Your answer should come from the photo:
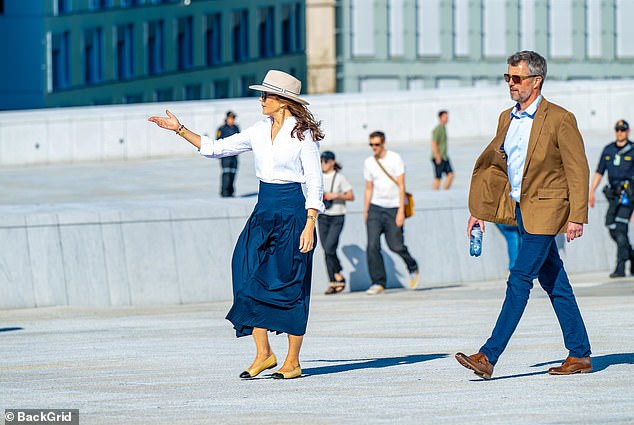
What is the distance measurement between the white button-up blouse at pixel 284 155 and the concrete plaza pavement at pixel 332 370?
3.49ft

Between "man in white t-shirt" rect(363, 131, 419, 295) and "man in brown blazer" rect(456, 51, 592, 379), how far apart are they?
8.40 meters

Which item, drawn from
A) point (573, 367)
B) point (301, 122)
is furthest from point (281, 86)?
point (573, 367)

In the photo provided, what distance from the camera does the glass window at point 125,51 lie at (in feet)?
198

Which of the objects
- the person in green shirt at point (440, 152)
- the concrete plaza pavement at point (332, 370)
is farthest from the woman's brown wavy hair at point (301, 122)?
the person in green shirt at point (440, 152)

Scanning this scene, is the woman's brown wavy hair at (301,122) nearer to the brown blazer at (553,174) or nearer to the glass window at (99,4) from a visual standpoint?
the brown blazer at (553,174)

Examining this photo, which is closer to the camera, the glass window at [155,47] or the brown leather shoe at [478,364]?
the brown leather shoe at [478,364]

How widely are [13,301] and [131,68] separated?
4632cm

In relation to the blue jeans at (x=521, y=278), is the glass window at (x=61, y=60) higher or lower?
higher

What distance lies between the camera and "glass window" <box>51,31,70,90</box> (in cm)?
5450

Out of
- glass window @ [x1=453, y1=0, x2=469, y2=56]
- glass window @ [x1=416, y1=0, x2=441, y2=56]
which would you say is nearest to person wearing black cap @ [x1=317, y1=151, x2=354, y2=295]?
glass window @ [x1=453, y1=0, x2=469, y2=56]

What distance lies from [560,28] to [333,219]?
53.1 meters

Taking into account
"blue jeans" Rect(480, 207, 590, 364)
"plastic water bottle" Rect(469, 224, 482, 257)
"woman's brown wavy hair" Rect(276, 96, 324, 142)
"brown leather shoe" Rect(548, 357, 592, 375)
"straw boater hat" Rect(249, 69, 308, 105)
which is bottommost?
"brown leather shoe" Rect(548, 357, 592, 375)

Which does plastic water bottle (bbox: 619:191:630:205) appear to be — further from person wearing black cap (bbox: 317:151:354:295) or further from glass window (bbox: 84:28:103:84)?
glass window (bbox: 84:28:103:84)

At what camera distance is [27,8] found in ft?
174
